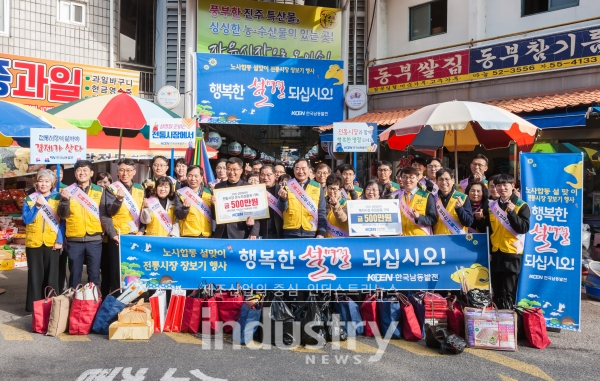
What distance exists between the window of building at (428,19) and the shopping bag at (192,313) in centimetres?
1071

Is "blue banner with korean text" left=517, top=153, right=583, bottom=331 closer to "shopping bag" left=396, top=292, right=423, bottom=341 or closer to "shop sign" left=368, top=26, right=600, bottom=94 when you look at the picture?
"shopping bag" left=396, top=292, right=423, bottom=341

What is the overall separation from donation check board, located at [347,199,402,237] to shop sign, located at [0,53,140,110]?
922cm

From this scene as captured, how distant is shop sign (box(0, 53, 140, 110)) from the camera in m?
11.8

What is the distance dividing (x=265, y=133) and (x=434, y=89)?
7019mm

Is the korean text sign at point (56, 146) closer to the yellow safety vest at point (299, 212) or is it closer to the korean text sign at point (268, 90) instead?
the yellow safety vest at point (299, 212)

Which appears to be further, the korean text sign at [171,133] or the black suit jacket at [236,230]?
the korean text sign at [171,133]

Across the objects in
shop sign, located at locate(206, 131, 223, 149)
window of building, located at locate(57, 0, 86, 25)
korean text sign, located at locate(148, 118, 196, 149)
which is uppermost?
window of building, located at locate(57, 0, 86, 25)

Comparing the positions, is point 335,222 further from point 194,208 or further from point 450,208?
point 194,208

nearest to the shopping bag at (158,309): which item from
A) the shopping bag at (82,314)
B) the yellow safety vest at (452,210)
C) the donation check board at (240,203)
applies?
the shopping bag at (82,314)

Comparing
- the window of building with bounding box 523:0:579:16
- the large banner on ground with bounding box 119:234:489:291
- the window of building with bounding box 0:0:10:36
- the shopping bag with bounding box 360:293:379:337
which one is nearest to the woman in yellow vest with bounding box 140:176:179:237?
the large banner on ground with bounding box 119:234:489:291

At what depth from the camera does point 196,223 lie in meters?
6.13

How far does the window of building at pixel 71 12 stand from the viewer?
42.3ft

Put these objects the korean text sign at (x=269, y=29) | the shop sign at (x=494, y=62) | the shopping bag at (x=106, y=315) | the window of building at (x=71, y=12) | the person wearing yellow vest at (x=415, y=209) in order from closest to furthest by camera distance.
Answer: the shopping bag at (x=106, y=315) → the person wearing yellow vest at (x=415, y=209) → the shop sign at (x=494, y=62) → the window of building at (x=71, y=12) → the korean text sign at (x=269, y=29)

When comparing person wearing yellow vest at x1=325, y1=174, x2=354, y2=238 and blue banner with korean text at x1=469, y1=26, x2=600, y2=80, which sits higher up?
blue banner with korean text at x1=469, y1=26, x2=600, y2=80
